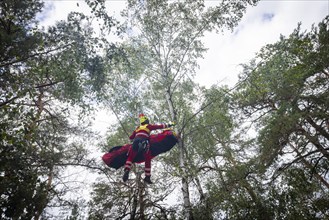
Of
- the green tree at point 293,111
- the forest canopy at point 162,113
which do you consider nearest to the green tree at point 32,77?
the forest canopy at point 162,113

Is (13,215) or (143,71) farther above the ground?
(143,71)

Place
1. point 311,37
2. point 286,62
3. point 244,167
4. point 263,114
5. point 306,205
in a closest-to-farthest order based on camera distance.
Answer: point 306,205 < point 244,167 < point 311,37 < point 286,62 < point 263,114

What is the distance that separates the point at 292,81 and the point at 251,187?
12.4 feet

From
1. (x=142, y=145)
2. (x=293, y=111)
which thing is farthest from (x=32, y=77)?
(x=293, y=111)

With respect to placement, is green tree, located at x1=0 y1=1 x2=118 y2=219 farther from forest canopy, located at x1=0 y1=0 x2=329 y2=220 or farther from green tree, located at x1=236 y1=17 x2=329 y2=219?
green tree, located at x1=236 y1=17 x2=329 y2=219

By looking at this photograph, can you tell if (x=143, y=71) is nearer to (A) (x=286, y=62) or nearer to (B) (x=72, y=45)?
(B) (x=72, y=45)

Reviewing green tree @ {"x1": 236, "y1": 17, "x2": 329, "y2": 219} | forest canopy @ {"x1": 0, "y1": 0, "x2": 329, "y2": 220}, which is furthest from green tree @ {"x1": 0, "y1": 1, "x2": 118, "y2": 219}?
green tree @ {"x1": 236, "y1": 17, "x2": 329, "y2": 219}

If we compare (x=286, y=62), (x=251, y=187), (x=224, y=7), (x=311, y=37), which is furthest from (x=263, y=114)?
(x=224, y=7)

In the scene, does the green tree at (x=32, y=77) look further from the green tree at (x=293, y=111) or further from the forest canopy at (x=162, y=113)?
the green tree at (x=293, y=111)

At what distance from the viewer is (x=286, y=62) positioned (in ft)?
28.2

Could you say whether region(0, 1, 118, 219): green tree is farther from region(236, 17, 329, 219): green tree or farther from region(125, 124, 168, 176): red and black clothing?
region(236, 17, 329, 219): green tree

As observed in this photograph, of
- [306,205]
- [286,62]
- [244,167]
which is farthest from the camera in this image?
[286,62]

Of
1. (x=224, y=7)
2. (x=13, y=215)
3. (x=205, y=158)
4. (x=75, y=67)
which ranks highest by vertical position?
(x=224, y=7)

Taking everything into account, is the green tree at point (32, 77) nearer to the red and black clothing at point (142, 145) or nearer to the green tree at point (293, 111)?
the red and black clothing at point (142, 145)
